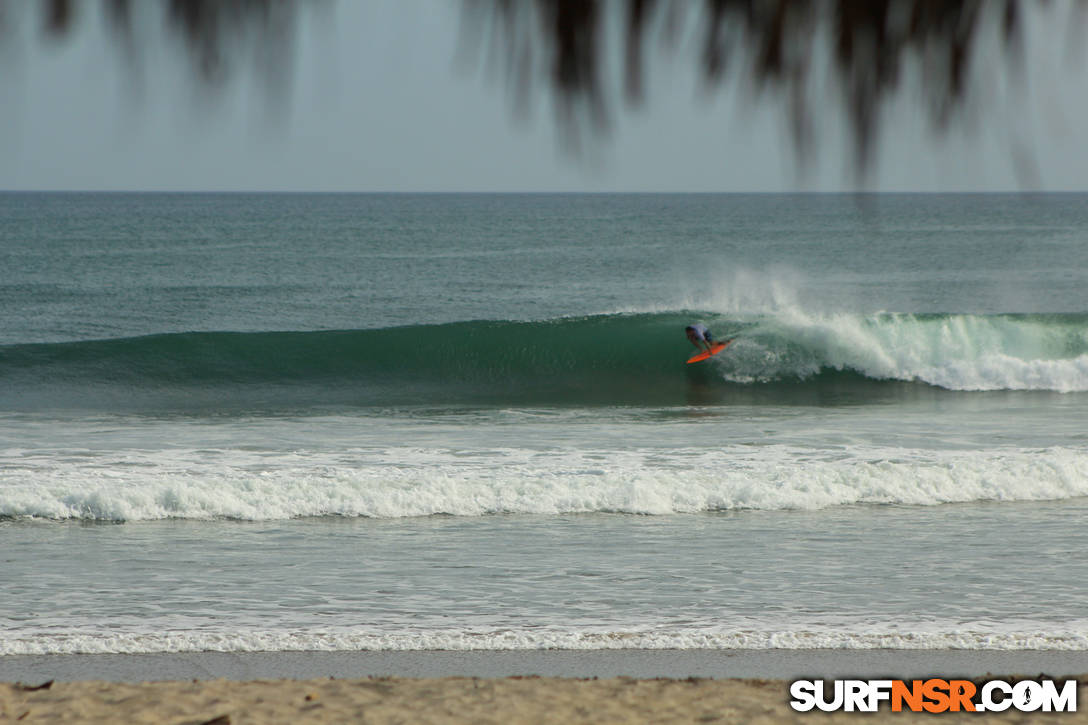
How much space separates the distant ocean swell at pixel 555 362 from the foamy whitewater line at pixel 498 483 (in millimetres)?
6621

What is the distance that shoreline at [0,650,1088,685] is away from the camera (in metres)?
5.38

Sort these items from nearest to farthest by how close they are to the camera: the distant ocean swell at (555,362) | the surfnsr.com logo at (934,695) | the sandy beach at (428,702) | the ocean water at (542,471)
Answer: the sandy beach at (428,702), the surfnsr.com logo at (934,695), the ocean water at (542,471), the distant ocean swell at (555,362)

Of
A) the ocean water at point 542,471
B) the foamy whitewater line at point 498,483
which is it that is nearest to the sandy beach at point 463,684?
the ocean water at point 542,471

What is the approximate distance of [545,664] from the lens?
5.57m

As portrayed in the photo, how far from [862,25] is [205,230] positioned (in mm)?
63979

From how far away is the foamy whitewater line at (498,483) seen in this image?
31.2ft

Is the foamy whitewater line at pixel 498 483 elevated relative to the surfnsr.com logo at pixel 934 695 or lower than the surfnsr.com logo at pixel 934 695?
elevated

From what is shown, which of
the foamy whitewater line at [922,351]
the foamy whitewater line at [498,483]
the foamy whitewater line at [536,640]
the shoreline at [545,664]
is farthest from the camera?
the foamy whitewater line at [922,351]

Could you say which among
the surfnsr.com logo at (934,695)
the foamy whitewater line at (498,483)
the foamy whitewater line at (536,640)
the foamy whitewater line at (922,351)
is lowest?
the surfnsr.com logo at (934,695)

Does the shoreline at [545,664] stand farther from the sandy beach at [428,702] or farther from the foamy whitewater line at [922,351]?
the foamy whitewater line at [922,351]

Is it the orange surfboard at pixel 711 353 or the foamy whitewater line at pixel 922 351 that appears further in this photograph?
the orange surfboard at pixel 711 353

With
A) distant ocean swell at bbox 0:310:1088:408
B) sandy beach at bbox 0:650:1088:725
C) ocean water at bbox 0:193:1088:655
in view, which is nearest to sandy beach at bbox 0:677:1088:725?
sandy beach at bbox 0:650:1088:725

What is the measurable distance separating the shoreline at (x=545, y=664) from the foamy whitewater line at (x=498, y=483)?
12.3 feet

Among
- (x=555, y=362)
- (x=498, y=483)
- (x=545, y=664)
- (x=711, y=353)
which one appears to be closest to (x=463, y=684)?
(x=545, y=664)
